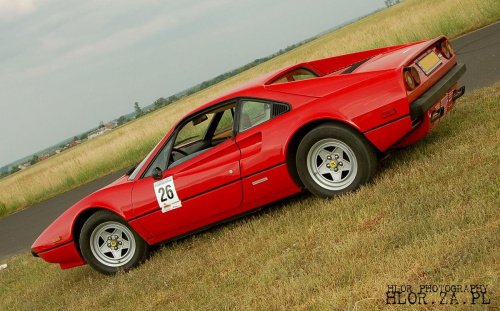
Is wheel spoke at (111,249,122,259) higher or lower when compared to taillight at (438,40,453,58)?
lower

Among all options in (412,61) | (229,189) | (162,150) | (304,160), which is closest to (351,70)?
(412,61)

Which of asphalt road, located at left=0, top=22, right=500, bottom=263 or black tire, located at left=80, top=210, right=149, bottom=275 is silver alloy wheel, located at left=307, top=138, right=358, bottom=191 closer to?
black tire, located at left=80, top=210, right=149, bottom=275

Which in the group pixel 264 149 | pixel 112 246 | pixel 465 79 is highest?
pixel 264 149

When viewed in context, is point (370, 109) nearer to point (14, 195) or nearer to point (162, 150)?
point (162, 150)

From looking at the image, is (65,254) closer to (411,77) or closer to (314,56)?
(411,77)

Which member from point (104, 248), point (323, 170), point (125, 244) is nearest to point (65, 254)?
point (104, 248)

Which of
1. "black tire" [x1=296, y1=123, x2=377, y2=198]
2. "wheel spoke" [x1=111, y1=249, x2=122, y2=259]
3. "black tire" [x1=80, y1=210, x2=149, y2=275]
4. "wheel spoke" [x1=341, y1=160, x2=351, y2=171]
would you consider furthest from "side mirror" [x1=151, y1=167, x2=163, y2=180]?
"wheel spoke" [x1=341, y1=160, x2=351, y2=171]

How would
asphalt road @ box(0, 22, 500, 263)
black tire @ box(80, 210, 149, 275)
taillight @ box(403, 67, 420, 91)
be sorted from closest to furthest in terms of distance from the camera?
taillight @ box(403, 67, 420, 91), black tire @ box(80, 210, 149, 275), asphalt road @ box(0, 22, 500, 263)

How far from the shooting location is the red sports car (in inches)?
207

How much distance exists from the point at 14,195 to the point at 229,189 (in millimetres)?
18565

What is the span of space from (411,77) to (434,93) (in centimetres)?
29

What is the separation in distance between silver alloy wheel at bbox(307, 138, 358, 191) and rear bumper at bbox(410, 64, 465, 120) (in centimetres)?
71

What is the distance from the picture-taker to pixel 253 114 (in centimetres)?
580

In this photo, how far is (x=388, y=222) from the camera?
445 cm
